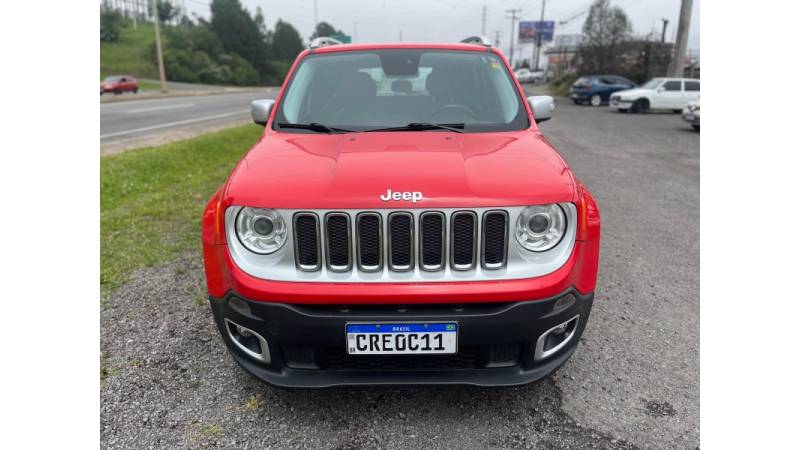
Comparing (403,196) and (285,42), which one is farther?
(285,42)

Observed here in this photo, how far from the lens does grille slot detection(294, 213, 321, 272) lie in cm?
222

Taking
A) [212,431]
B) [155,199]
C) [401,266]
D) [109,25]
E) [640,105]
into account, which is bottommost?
[212,431]

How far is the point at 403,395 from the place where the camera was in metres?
2.74

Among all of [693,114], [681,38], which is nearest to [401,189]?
[693,114]

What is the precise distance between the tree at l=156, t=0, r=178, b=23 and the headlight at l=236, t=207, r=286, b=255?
108475 mm

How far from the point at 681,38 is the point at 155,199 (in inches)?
958

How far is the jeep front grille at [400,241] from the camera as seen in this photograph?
2.20 metres

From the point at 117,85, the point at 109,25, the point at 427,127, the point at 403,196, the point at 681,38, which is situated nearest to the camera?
the point at 403,196

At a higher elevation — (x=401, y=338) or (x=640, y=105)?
(x=640, y=105)

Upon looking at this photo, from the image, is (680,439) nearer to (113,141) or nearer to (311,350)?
(311,350)

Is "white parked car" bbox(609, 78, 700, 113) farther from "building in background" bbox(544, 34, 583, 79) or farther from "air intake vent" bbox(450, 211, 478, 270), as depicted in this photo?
"building in background" bbox(544, 34, 583, 79)

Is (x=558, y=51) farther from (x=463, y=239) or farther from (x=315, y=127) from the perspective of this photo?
(x=463, y=239)

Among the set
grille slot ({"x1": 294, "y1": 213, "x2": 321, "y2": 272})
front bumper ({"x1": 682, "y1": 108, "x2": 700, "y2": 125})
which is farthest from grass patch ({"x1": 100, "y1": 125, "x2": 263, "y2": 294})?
front bumper ({"x1": 682, "y1": 108, "x2": 700, "y2": 125})

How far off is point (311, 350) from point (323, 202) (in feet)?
2.24
